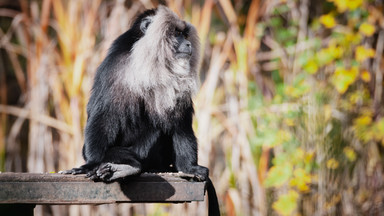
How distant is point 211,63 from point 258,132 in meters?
0.86

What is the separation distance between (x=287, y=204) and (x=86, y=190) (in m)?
2.96

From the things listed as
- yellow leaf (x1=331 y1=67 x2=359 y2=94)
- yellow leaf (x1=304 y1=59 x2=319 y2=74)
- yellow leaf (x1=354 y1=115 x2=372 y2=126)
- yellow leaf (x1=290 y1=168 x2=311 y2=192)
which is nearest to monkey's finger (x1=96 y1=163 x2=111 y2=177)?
yellow leaf (x1=290 y1=168 x2=311 y2=192)

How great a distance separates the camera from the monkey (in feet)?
9.49

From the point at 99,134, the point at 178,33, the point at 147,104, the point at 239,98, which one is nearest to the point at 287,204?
the point at 239,98

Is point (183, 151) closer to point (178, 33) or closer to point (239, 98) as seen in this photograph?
point (178, 33)

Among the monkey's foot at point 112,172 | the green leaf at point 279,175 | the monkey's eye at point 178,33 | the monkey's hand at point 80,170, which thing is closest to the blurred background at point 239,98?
the green leaf at point 279,175

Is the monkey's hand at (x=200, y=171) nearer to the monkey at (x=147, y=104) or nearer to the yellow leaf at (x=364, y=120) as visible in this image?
the monkey at (x=147, y=104)

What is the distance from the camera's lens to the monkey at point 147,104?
2.89m

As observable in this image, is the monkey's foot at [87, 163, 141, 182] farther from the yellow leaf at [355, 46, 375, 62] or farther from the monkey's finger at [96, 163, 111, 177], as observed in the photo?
the yellow leaf at [355, 46, 375, 62]

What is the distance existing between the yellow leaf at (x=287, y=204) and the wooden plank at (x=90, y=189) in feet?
8.33

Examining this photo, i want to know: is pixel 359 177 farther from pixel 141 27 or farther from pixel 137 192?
pixel 137 192

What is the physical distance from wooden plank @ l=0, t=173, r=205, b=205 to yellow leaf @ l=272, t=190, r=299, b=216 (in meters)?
2.54

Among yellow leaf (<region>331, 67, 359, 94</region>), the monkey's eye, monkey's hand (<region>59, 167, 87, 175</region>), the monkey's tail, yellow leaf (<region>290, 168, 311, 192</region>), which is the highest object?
the monkey's eye

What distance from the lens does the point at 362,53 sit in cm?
558
